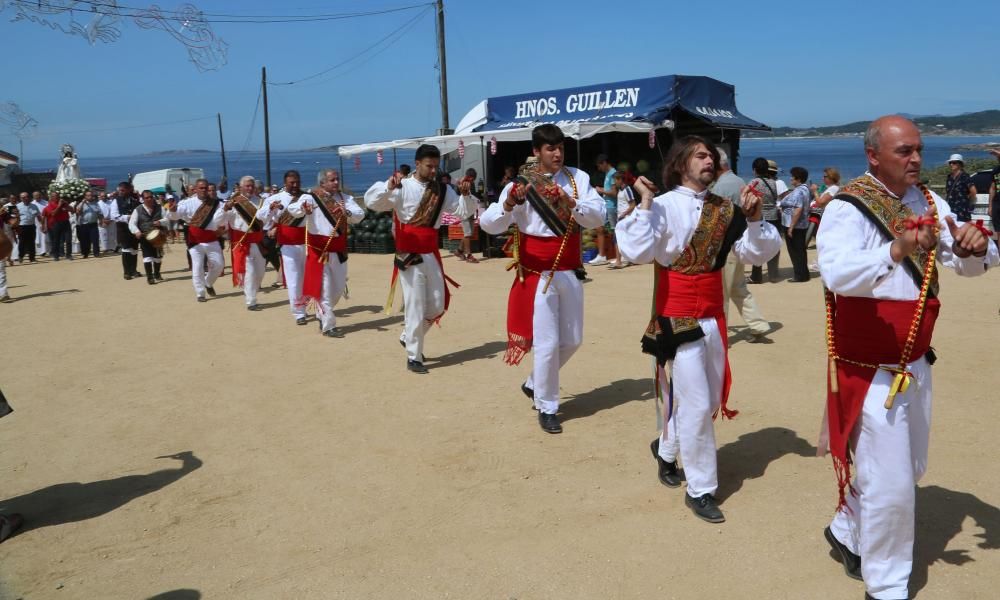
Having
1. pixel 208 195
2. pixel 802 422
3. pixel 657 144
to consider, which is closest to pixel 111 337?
pixel 208 195

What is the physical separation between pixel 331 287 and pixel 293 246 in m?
0.95

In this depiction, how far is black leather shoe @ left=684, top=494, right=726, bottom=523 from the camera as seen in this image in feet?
14.1

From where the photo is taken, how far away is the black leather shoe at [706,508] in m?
4.29

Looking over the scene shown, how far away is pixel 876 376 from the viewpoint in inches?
135

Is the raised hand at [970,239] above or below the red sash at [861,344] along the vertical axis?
above

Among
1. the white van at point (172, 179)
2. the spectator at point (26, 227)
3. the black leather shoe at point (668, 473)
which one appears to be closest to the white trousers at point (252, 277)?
the black leather shoe at point (668, 473)

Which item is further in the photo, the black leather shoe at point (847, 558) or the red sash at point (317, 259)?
the red sash at point (317, 259)

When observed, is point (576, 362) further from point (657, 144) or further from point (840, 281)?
point (657, 144)

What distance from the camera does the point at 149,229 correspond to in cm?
1480

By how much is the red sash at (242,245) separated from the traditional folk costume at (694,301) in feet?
29.2

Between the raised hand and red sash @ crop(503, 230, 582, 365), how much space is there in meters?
2.99

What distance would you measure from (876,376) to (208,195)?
11570 mm

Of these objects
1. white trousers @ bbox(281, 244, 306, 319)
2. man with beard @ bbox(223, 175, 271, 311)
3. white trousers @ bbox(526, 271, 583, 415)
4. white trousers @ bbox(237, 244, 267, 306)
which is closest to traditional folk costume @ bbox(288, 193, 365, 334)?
white trousers @ bbox(281, 244, 306, 319)

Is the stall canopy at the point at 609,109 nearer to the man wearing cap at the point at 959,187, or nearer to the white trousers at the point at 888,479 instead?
the man wearing cap at the point at 959,187
